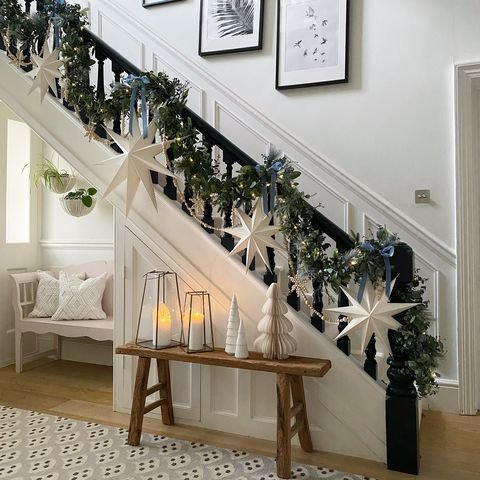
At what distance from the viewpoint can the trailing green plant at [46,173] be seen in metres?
4.18

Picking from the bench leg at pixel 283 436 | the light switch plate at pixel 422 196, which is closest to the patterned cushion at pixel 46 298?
the bench leg at pixel 283 436

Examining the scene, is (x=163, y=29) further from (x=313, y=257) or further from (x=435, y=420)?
(x=435, y=420)

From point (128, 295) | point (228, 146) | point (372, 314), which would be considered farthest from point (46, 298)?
point (372, 314)

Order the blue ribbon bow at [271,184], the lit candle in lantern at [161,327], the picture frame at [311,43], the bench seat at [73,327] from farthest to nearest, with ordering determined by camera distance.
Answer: the bench seat at [73,327] < the picture frame at [311,43] < the lit candle in lantern at [161,327] < the blue ribbon bow at [271,184]

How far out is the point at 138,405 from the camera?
2600mm

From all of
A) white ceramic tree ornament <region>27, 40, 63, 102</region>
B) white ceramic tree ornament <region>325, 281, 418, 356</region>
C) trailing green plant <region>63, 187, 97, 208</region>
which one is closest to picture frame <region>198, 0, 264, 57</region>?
white ceramic tree ornament <region>27, 40, 63, 102</region>

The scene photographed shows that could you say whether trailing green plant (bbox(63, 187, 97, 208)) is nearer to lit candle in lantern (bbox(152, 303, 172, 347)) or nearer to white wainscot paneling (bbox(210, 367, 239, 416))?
lit candle in lantern (bbox(152, 303, 172, 347))

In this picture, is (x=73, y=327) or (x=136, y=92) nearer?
(x=136, y=92)

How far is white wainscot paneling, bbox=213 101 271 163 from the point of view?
12.4ft

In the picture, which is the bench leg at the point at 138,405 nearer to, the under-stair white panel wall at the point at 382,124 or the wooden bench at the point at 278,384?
the wooden bench at the point at 278,384

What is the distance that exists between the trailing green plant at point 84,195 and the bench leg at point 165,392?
6.46 ft

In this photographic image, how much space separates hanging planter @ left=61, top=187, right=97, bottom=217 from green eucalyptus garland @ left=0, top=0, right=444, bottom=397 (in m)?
1.26

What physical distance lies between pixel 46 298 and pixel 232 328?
7.51 ft

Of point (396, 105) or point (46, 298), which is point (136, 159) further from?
point (46, 298)
